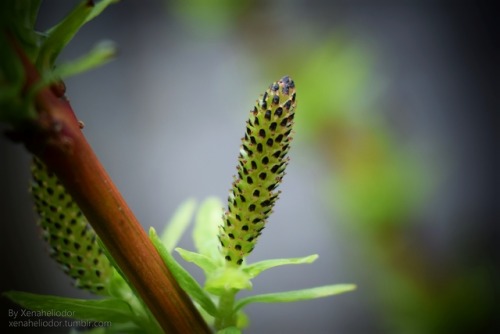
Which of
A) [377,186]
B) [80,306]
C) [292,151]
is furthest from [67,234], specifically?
[292,151]

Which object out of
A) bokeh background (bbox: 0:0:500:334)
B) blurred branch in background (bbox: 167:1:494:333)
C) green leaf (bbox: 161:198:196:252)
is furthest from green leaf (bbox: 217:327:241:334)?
bokeh background (bbox: 0:0:500:334)

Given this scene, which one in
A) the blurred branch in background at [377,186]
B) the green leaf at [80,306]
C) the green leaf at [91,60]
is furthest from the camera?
the blurred branch in background at [377,186]

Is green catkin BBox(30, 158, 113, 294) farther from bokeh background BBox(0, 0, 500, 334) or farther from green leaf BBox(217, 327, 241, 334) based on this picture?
bokeh background BBox(0, 0, 500, 334)

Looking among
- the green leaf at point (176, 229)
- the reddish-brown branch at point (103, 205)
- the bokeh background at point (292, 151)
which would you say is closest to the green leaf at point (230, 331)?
the reddish-brown branch at point (103, 205)

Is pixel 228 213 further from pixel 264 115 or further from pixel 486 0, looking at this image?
pixel 486 0

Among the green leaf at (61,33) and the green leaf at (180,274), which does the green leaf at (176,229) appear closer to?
the green leaf at (180,274)

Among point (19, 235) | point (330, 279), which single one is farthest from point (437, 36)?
point (19, 235)

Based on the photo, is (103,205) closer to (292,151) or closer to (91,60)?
(91,60)
